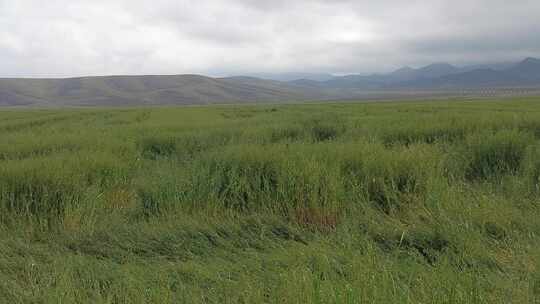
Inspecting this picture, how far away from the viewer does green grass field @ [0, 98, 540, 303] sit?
2473mm

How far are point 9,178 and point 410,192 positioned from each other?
5559mm

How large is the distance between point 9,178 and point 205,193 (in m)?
2.75

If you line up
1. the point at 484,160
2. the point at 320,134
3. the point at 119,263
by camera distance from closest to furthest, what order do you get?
the point at 119,263 < the point at 484,160 < the point at 320,134

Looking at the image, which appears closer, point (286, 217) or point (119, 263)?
point (119, 263)

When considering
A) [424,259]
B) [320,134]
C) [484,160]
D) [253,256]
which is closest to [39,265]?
[253,256]

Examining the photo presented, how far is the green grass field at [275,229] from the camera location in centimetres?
247

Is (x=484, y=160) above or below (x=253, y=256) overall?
above

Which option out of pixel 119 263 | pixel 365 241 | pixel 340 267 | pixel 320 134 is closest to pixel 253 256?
pixel 340 267

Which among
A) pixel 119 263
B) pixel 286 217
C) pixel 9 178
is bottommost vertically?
pixel 119 263

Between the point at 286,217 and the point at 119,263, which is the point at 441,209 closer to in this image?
the point at 286,217

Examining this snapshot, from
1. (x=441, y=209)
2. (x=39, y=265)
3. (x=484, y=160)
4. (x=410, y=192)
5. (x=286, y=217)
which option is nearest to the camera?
(x=39, y=265)

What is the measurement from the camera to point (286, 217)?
3861mm

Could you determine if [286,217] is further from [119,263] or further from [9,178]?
[9,178]

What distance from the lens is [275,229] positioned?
144 inches
